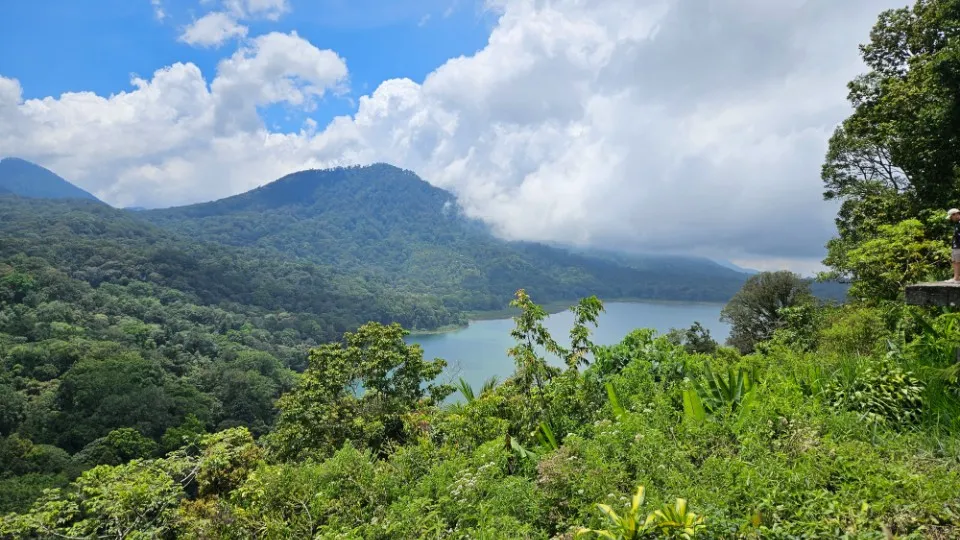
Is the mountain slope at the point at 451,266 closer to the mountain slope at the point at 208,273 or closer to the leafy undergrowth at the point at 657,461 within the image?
the mountain slope at the point at 208,273

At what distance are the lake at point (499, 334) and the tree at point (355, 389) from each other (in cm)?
1939

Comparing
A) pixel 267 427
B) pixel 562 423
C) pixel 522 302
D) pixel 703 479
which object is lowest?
pixel 267 427

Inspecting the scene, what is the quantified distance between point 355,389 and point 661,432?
8.98 m

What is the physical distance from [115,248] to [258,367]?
5313 cm

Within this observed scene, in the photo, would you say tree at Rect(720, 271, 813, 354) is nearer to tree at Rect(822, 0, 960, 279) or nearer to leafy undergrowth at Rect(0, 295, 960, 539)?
tree at Rect(822, 0, 960, 279)

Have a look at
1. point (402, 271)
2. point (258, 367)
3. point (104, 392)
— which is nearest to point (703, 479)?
point (104, 392)

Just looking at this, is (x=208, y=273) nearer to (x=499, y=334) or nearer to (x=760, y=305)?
(x=499, y=334)

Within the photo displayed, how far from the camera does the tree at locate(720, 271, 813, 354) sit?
831 inches

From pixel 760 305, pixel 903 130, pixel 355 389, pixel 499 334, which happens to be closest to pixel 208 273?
pixel 499 334

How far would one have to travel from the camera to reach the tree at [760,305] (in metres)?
21.1

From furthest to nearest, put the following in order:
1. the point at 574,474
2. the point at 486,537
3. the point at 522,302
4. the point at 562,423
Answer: the point at 522,302
the point at 562,423
the point at 574,474
the point at 486,537

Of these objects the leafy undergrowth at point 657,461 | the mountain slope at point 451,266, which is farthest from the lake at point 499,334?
the leafy undergrowth at point 657,461

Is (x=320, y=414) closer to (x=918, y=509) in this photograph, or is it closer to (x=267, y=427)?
(x=918, y=509)

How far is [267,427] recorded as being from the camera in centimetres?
3584
